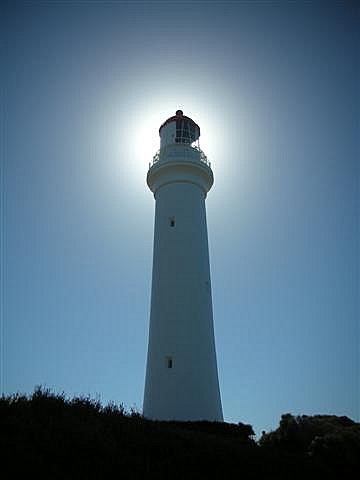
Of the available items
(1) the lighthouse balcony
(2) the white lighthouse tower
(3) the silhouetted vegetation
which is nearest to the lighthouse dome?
(2) the white lighthouse tower

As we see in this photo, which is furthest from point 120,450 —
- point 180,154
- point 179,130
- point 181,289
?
point 179,130

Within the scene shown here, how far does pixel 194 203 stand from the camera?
2048 cm

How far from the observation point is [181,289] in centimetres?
1855

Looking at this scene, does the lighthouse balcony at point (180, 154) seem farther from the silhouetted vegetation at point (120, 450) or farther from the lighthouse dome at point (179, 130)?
the silhouetted vegetation at point (120, 450)

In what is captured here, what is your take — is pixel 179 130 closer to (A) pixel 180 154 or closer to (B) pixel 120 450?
(A) pixel 180 154

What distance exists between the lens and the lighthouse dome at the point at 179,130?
2225cm

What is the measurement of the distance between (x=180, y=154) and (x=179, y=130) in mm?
2317

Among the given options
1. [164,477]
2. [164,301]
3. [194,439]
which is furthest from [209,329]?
[164,477]

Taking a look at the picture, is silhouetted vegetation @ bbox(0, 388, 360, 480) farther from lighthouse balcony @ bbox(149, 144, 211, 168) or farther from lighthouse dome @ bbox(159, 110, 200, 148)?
lighthouse dome @ bbox(159, 110, 200, 148)

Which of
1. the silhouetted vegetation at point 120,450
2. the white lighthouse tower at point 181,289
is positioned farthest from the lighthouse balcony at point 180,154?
the silhouetted vegetation at point 120,450

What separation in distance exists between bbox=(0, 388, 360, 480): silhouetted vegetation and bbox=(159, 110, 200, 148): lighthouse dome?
48.3 feet

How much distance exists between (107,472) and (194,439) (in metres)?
3.58

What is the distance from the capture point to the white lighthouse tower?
16719 mm

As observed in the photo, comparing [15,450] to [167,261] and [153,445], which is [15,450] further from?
[167,261]
